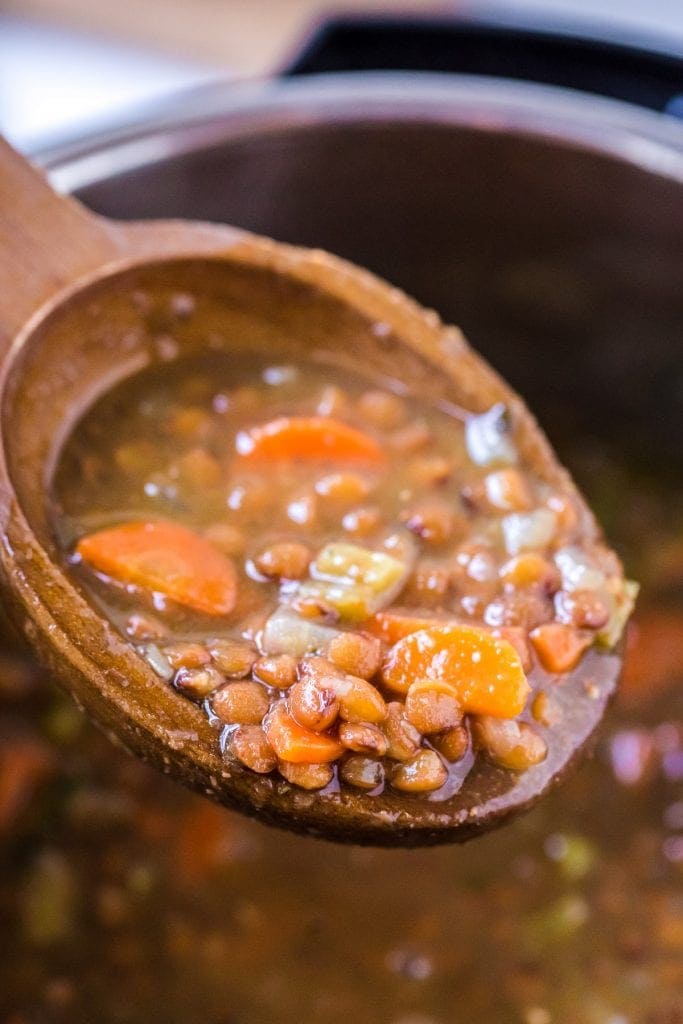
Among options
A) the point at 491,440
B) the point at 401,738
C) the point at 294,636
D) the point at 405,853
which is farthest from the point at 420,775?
the point at 405,853

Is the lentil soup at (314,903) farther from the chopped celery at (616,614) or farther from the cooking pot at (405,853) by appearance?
the chopped celery at (616,614)

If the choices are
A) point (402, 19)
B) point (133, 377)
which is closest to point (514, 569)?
point (133, 377)

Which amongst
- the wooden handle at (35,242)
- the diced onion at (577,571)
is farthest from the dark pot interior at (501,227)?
the diced onion at (577,571)

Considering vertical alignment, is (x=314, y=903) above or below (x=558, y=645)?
below

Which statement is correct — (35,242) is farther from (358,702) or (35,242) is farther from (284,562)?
(358,702)

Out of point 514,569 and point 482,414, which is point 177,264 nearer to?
A: point 482,414

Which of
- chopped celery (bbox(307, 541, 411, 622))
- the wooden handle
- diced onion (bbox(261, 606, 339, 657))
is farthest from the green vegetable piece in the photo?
the wooden handle
